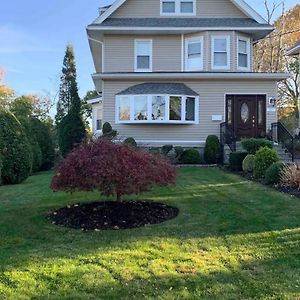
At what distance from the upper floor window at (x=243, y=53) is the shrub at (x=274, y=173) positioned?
10262 millimetres

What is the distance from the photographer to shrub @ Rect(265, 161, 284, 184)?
11664 mm

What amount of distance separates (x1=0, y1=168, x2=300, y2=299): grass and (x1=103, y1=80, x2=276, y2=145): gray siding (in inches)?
466

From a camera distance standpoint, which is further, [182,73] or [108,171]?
[182,73]

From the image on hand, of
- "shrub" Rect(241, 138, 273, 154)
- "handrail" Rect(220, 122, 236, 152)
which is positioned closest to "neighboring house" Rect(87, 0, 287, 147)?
"handrail" Rect(220, 122, 236, 152)

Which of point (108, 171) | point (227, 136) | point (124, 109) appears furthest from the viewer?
point (124, 109)

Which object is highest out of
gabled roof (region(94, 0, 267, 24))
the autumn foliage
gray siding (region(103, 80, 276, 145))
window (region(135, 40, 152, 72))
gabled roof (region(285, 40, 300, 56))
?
gabled roof (region(94, 0, 267, 24))

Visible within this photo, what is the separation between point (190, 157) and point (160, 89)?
138 inches

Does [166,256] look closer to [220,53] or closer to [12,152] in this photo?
[12,152]

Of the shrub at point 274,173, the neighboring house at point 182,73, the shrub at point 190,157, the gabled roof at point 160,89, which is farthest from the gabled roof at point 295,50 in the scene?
the shrub at point 274,173

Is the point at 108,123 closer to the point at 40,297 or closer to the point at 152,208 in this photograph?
the point at 152,208

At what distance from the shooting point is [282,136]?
750 inches

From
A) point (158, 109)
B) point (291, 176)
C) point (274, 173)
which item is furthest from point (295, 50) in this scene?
point (291, 176)

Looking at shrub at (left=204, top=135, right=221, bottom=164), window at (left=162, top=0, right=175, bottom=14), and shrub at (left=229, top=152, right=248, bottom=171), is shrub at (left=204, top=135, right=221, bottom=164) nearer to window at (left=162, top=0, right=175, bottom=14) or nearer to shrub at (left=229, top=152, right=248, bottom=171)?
shrub at (left=229, top=152, right=248, bottom=171)

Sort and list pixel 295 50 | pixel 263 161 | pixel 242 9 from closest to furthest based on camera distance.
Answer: pixel 263 161 < pixel 242 9 < pixel 295 50
